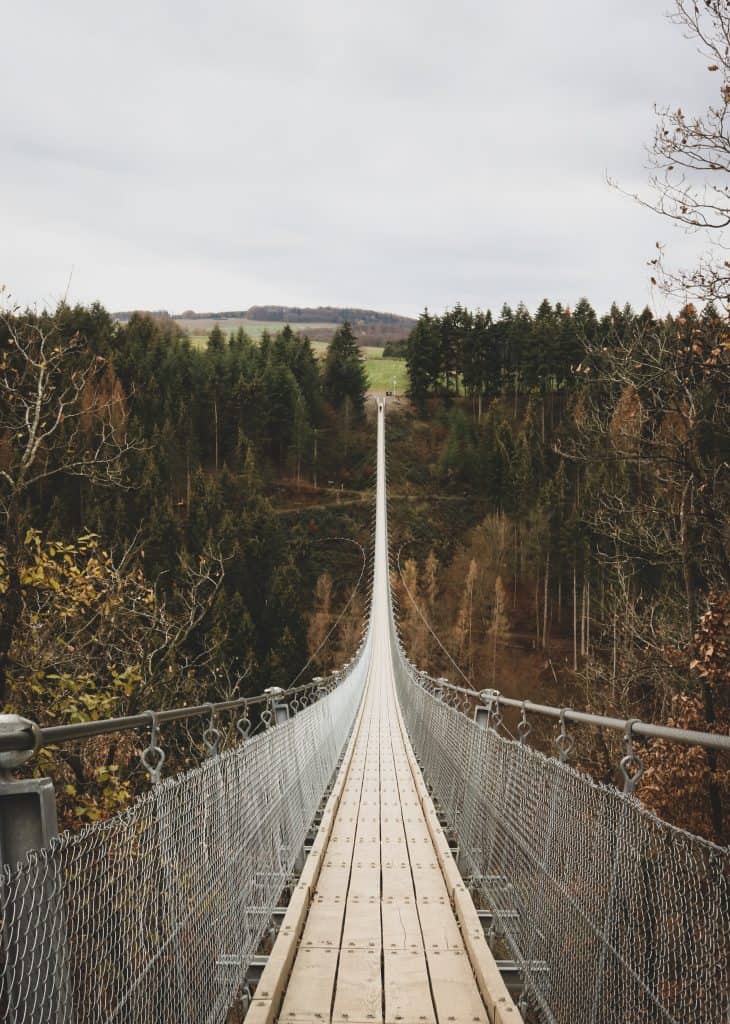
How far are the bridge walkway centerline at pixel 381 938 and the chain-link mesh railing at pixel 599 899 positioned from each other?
193 millimetres

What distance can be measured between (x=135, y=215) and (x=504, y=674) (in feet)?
85.8

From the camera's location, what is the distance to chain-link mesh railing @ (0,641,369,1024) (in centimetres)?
136

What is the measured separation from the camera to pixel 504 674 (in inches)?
1610

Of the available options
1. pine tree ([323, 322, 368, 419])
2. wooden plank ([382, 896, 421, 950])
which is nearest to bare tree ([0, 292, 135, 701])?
wooden plank ([382, 896, 421, 950])

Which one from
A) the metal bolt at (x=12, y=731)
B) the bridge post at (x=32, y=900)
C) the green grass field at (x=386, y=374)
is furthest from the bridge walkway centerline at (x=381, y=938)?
the green grass field at (x=386, y=374)

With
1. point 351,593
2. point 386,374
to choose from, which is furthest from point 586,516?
point 386,374

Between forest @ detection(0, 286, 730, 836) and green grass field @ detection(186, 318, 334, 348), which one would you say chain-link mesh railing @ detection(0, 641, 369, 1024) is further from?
green grass field @ detection(186, 318, 334, 348)

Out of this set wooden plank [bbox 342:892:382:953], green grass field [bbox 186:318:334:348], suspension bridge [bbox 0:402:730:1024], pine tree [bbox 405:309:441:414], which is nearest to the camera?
suspension bridge [bbox 0:402:730:1024]

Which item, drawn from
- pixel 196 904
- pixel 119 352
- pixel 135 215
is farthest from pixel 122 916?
pixel 119 352

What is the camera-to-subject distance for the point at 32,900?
4.43ft

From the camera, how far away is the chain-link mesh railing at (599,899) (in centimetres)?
171

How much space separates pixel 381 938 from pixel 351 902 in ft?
1.78

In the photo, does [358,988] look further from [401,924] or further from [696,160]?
[696,160]

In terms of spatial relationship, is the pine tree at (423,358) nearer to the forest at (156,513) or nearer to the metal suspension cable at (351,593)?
the forest at (156,513)
